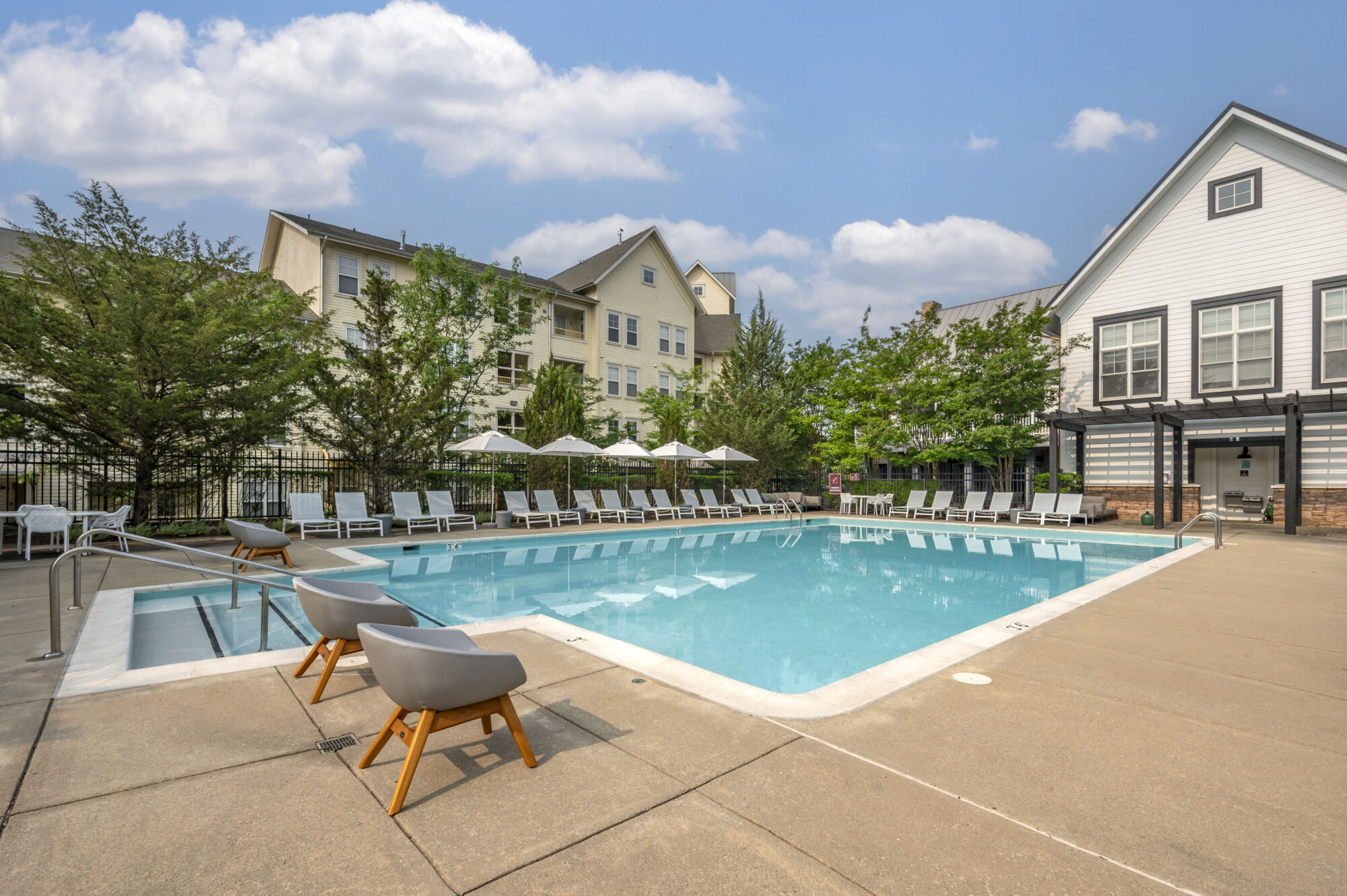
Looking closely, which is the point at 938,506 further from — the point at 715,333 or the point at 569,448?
the point at 715,333

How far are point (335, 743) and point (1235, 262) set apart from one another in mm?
21632

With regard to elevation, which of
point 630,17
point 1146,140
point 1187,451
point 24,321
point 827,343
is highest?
point 1146,140

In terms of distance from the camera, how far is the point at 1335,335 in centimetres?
1484

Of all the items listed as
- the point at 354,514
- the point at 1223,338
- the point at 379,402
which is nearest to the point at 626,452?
the point at 379,402

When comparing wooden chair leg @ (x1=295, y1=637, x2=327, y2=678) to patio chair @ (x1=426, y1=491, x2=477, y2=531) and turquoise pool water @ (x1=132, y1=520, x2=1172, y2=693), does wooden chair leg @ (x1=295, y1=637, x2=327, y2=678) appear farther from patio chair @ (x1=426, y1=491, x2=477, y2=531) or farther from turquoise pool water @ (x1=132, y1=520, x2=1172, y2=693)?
patio chair @ (x1=426, y1=491, x2=477, y2=531)

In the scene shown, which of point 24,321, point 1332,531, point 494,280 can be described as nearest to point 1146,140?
point 1332,531

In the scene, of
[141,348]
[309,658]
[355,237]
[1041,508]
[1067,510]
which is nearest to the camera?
[309,658]

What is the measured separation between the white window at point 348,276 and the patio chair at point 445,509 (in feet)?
32.4

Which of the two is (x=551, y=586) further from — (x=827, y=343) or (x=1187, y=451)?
(x=827, y=343)

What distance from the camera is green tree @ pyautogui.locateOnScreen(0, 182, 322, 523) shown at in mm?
10430

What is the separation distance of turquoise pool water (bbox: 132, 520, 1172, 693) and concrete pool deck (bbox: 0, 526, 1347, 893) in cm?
187

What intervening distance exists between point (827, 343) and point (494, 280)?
47.1 feet

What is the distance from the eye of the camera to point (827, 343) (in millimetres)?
26594

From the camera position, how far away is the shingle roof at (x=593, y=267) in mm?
27641
